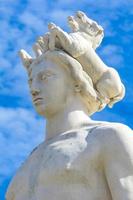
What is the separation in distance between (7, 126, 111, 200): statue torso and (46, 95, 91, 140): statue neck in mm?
224

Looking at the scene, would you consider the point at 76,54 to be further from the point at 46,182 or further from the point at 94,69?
the point at 46,182

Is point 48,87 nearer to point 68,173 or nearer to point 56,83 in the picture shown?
point 56,83

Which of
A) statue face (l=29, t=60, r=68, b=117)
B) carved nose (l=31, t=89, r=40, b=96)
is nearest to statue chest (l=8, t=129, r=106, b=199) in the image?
statue face (l=29, t=60, r=68, b=117)

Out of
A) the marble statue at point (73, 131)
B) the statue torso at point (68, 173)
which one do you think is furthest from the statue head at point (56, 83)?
the statue torso at point (68, 173)

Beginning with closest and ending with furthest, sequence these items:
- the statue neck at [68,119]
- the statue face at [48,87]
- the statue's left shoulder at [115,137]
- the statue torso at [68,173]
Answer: the statue torso at [68,173] → the statue's left shoulder at [115,137] → the statue neck at [68,119] → the statue face at [48,87]

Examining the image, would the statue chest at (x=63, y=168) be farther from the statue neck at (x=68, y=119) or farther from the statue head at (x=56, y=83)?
the statue head at (x=56, y=83)

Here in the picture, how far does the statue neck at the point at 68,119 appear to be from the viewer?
10.8 metres

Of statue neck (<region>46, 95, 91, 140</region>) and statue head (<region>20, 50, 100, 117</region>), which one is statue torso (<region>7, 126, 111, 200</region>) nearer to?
statue neck (<region>46, 95, 91, 140</region>)

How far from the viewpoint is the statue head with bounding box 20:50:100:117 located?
10875mm

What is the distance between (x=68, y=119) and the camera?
10805mm

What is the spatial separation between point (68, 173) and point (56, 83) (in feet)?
5.09

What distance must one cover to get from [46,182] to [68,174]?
32 centimetres

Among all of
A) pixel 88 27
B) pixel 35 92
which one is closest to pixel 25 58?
pixel 35 92

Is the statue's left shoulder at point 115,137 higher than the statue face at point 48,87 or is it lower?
lower
